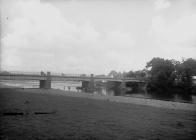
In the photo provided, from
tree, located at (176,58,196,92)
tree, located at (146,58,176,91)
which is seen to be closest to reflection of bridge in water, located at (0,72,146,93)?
tree, located at (146,58,176,91)

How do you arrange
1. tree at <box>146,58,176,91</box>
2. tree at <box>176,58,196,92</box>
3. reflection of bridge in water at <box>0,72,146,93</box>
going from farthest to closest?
1. tree at <box>146,58,176,91</box>
2. tree at <box>176,58,196,92</box>
3. reflection of bridge in water at <box>0,72,146,93</box>

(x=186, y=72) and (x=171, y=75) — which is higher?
(x=186, y=72)

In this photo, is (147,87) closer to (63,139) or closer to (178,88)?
(178,88)

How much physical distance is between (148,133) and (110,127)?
5.85ft

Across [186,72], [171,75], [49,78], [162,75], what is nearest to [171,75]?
[171,75]

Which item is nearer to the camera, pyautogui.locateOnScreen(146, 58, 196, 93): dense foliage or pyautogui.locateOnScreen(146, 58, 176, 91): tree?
pyautogui.locateOnScreen(146, 58, 196, 93): dense foliage

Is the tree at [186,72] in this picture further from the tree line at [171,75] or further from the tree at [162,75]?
the tree at [162,75]

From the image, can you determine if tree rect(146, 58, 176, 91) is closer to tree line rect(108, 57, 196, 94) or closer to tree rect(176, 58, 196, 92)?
tree line rect(108, 57, 196, 94)

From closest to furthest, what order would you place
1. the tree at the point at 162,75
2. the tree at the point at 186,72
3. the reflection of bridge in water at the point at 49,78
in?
the reflection of bridge in water at the point at 49,78 → the tree at the point at 186,72 → the tree at the point at 162,75

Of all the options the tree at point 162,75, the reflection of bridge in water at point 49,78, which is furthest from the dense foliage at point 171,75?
the reflection of bridge in water at point 49,78

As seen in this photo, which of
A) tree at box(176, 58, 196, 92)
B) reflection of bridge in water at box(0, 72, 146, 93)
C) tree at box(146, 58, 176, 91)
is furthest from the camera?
tree at box(146, 58, 176, 91)

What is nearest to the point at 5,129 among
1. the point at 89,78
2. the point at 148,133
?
the point at 148,133

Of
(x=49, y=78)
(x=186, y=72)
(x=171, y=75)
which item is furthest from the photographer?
(x=171, y=75)

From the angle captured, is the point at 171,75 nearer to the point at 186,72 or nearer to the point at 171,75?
the point at 171,75
